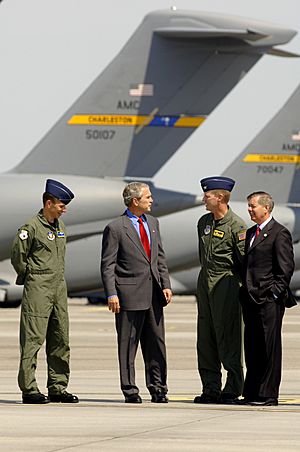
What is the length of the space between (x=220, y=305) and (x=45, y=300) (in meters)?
1.80

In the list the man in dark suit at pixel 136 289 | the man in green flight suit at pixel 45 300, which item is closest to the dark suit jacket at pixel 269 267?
the man in dark suit at pixel 136 289

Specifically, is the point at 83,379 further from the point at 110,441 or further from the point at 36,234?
the point at 110,441

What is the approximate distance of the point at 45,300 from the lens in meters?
14.7

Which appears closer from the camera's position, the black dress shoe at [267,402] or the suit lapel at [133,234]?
the black dress shoe at [267,402]

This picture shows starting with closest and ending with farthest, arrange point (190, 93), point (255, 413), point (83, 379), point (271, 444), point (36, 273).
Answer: point (271, 444) → point (255, 413) → point (36, 273) → point (83, 379) → point (190, 93)

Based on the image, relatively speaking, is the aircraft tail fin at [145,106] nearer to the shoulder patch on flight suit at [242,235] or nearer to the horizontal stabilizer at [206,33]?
the horizontal stabilizer at [206,33]

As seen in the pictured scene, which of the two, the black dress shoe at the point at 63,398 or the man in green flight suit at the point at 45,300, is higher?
the man in green flight suit at the point at 45,300

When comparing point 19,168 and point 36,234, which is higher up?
point 19,168

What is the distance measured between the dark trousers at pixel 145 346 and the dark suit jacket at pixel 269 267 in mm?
1010

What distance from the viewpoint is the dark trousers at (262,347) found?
14727mm

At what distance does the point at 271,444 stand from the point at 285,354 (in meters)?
12.6

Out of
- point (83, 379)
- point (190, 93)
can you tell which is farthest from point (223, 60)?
point (83, 379)

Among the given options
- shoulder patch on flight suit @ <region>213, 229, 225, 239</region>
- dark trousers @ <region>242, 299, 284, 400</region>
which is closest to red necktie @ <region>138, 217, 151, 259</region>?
shoulder patch on flight suit @ <region>213, 229, 225, 239</region>

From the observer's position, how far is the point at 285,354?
23734 mm
